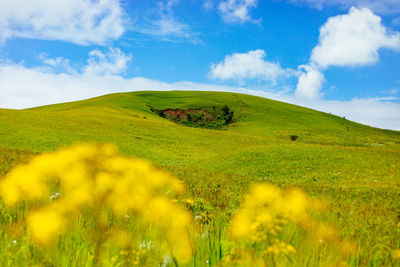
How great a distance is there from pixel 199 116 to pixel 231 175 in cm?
9290

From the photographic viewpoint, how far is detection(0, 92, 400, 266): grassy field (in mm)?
2904

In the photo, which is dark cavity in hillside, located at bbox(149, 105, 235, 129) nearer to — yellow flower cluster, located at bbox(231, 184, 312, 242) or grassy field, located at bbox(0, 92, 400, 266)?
grassy field, located at bbox(0, 92, 400, 266)

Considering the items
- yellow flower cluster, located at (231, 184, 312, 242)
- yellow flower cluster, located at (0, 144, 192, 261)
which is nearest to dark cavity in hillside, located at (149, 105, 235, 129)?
yellow flower cluster, located at (0, 144, 192, 261)

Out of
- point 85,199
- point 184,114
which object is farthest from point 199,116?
point 85,199

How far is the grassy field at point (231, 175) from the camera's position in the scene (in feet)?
9.53

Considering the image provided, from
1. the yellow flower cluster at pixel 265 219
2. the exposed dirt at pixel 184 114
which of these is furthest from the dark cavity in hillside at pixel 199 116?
the yellow flower cluster at pixel 265 219

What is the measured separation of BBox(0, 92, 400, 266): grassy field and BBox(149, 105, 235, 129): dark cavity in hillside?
8.51m

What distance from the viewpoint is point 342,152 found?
27.0 meters

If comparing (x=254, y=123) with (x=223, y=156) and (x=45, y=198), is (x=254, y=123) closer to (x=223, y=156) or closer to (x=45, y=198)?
(x=223, y=156)

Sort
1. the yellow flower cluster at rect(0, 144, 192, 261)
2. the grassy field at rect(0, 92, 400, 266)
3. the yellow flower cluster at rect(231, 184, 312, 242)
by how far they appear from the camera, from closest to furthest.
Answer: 1. the grassy field at rect(0, 92, 400, 266)
2. the yellow flower cluster at rect(0, 144, 192, 261)
3. the yellow flower cluster at rect(231, 184, 312, 242)

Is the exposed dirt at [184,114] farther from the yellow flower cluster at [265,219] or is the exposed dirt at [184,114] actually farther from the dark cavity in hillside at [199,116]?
the yellow flower cluster at [265,219]

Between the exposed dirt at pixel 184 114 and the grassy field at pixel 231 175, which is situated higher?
the exposed dirt at pixel 184 114

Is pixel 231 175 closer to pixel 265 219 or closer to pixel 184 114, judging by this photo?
pixel 265 219

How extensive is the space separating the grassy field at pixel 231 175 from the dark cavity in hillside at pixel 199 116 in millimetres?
8509
